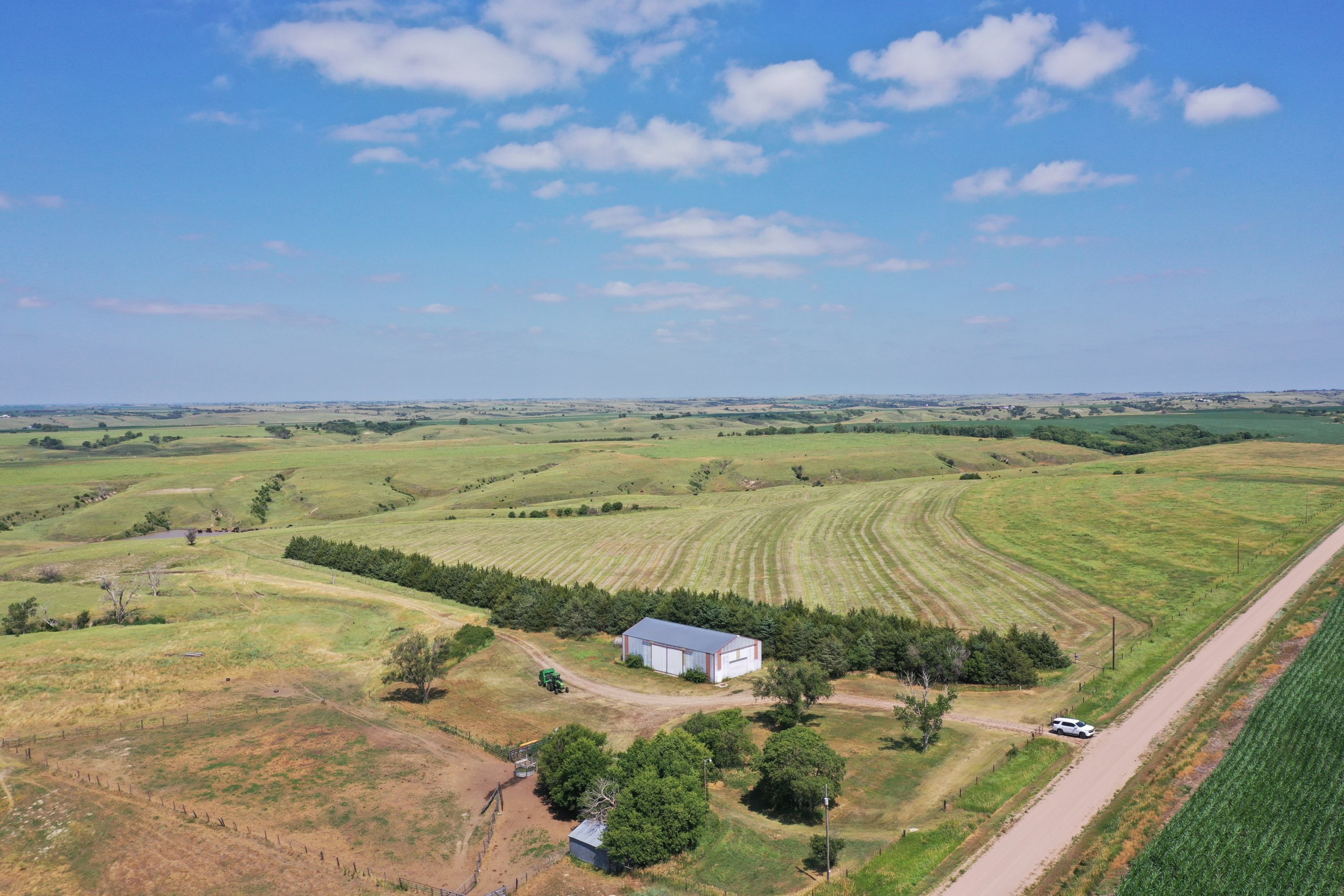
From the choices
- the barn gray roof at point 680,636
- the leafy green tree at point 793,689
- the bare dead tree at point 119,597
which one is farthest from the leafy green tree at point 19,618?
the leafy green tree at point 793,689

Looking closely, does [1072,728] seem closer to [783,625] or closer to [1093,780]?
[1093,780]

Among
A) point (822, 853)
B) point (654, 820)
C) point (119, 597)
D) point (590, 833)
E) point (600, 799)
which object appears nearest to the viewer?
point (822, 853)

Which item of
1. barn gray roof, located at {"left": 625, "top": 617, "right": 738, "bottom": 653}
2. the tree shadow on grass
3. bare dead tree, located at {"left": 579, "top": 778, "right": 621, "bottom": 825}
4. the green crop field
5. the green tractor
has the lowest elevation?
the tree shadow on grass

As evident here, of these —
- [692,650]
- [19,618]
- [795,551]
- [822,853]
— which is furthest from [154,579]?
[822,853]

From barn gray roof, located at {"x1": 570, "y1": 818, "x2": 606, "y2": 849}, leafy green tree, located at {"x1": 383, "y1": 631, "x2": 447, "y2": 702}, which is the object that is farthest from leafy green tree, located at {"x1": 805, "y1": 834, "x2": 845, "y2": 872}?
leafy green tree, located at {"x1": 383, "y1": 631, "x2": 447, "y2": 702}

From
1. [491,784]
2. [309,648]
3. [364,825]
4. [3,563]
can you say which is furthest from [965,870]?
[3,563]

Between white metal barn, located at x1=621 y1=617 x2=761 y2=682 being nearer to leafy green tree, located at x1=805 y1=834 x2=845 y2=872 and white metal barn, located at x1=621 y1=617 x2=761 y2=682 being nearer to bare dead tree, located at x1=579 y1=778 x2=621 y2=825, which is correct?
bare dead tree, located at x1=579 y1=778 x2=621 y2=825

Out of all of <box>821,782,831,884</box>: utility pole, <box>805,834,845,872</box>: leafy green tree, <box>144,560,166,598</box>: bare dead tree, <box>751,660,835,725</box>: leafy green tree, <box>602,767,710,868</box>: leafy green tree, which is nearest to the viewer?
<box>821,782,831,884</box>: utility pole
